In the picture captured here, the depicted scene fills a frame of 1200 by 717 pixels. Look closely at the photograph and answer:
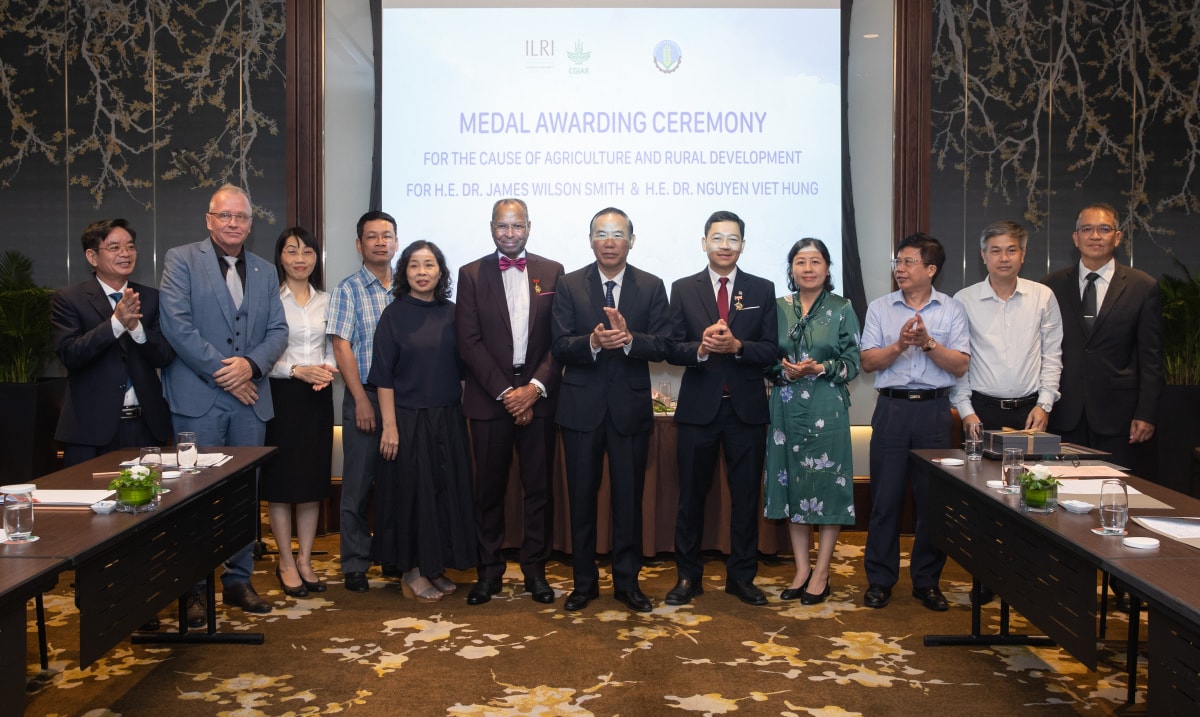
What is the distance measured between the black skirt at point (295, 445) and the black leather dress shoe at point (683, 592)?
166 cm

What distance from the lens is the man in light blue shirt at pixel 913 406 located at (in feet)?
14.1

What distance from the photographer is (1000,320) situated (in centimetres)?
439

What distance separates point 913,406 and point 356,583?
269cm

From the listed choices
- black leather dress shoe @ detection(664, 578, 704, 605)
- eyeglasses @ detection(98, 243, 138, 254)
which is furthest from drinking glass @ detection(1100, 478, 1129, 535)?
eyeglasses @ detection(98, 243, 138, 254)

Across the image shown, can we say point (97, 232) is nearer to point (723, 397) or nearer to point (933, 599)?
point (723, 397)

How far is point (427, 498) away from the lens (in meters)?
4.27

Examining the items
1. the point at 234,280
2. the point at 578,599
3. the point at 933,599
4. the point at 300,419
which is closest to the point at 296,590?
the point at 300,419

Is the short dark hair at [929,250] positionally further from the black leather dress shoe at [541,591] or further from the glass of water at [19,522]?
the glass of water at [19,522]

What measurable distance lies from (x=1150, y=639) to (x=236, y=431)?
3.51 m

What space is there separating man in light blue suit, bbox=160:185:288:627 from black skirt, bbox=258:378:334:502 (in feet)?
0.42

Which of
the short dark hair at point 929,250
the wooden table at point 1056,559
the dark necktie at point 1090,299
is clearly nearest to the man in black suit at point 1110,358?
the dark necktie at point 1090,299

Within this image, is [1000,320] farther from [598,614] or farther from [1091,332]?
[598,614]

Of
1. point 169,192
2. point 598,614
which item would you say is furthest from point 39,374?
point 598,614

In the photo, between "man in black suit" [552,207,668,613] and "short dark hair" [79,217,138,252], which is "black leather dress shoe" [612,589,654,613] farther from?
"short dark hair" [79,217,138,252]
